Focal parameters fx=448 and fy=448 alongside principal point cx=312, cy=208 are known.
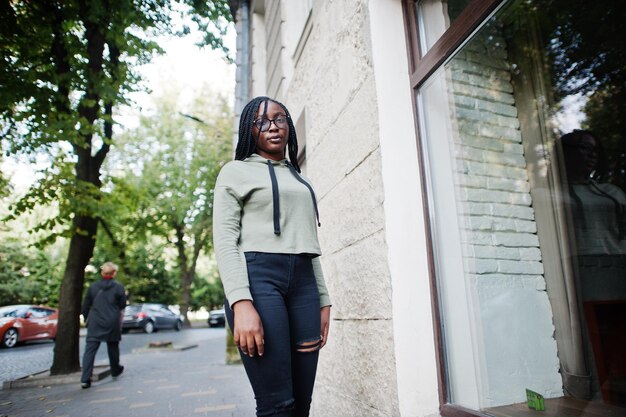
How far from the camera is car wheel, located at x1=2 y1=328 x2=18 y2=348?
43.2ft

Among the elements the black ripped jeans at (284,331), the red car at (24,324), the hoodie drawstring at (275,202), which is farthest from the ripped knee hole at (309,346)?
the red car at (24,324)

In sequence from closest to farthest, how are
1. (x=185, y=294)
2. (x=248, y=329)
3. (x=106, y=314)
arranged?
(x=248, y=329) → (x=106, y=314) → (x=185, y=294)

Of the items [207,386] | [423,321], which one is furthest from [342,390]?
[207,386]

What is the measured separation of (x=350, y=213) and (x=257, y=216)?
1.19m

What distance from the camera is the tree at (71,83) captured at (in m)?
5.73

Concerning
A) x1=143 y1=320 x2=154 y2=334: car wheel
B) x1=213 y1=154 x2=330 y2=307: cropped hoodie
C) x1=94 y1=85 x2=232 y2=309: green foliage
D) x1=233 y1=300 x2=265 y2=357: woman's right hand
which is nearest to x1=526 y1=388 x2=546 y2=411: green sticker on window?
x1=213 y1=154 x2=330 y2=307: cropped hoodie

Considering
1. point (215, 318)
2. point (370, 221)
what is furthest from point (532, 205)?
point (215, 318)

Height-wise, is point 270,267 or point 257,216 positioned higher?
point 257,216

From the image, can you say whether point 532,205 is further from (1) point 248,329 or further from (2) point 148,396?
(2) point 148,396

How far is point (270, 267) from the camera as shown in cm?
180

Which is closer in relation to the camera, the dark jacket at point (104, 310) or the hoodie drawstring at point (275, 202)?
the hoodie drawstring at point (275, 202)

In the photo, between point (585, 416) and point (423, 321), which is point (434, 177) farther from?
point (585, 416)

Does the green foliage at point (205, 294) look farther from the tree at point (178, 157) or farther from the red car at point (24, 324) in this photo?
the red car at point (24, 324)

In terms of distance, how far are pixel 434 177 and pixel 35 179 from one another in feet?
23.8
